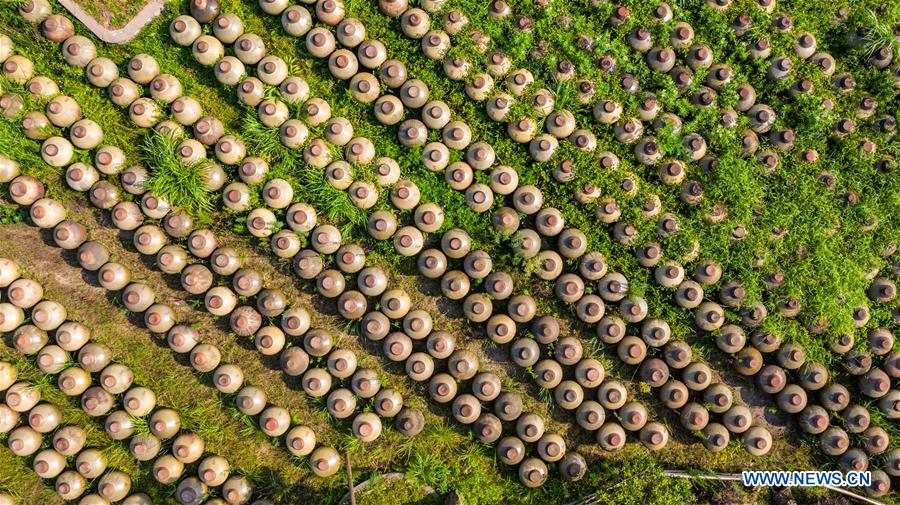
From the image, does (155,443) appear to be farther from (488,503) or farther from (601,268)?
(601,268)

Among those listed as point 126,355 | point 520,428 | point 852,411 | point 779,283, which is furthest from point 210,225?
point 852,411

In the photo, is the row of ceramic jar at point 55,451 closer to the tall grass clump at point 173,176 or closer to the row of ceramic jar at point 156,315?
the row of ceramic jar at point 156,315

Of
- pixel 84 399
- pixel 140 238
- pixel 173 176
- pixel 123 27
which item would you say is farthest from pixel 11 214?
pixel 123 27

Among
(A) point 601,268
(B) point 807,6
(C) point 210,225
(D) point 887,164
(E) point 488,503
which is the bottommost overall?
(E) point 488,503

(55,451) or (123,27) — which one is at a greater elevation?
(123,27)

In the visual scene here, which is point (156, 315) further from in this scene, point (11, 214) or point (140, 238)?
point (11, 214)
